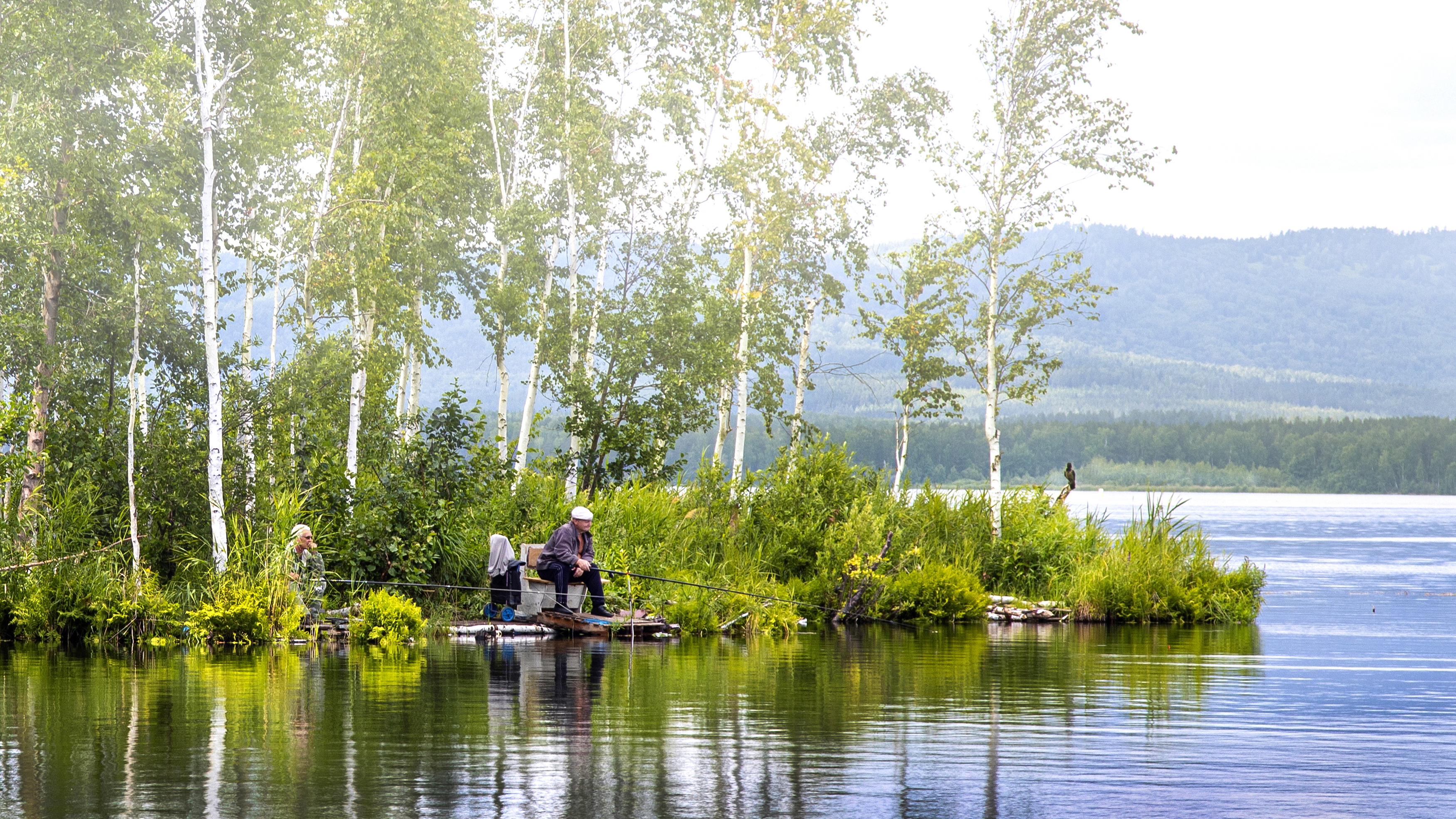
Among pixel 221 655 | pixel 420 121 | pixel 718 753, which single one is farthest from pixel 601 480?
pixel 718 753

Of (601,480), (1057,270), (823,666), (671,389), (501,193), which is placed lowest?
(823,666)

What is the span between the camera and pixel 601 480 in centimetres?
2833

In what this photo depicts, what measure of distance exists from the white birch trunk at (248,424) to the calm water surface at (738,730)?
3612mm

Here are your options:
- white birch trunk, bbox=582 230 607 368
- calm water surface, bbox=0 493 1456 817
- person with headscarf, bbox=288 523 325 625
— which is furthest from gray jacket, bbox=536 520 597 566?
Result: white birch trunk, bbox=582 230 607 368

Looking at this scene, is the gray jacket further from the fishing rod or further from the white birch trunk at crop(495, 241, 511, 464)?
the white birch trunk at crop(495, 241, 511, 464)

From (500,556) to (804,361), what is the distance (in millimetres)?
25724

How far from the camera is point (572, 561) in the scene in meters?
19.7

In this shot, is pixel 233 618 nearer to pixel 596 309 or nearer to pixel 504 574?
pixel 504 574

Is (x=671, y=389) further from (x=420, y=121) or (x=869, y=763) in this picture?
(x=869, y=763)

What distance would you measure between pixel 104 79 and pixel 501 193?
12.2 metres

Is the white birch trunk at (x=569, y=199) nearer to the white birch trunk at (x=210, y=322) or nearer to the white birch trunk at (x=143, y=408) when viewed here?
the white birch trunk at (x=143, y=408)

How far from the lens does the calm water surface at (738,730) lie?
8445mm

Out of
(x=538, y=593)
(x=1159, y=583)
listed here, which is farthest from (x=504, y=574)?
(x=1159, y=583)

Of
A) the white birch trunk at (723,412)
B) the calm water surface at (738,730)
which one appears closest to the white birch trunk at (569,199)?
the white birch trunk at (723,412)
